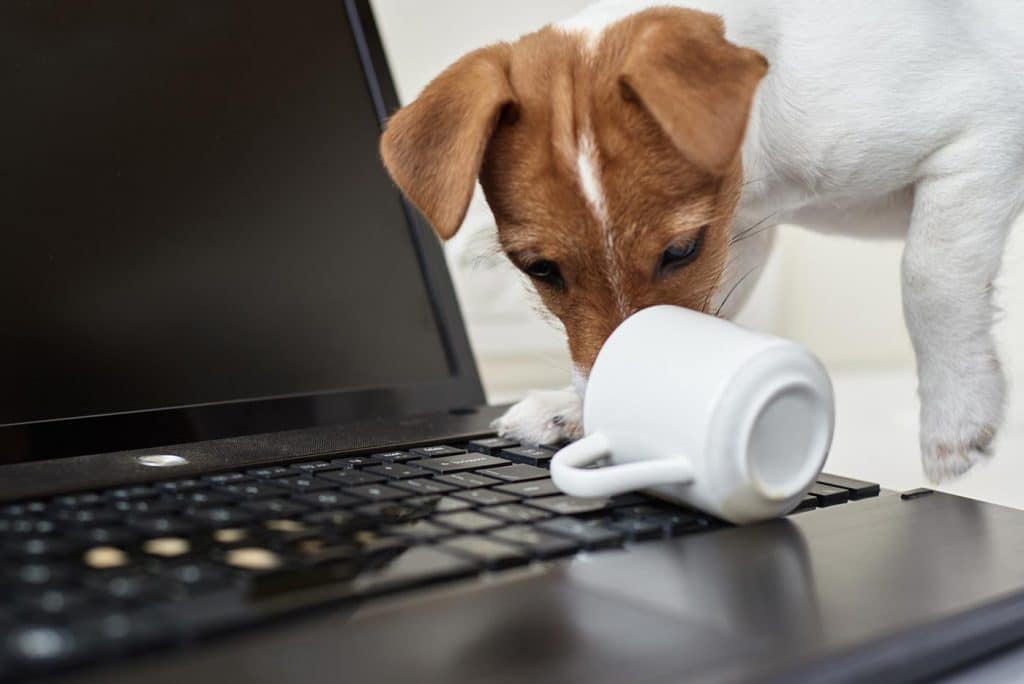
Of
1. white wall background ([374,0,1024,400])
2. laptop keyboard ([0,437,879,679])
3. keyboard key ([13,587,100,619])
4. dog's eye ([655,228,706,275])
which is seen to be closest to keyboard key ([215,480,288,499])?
laptop keyboard ([0,437,879,679])

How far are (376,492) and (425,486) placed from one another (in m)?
0.04

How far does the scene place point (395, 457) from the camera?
0.88 m

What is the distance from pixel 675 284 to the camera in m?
1.07

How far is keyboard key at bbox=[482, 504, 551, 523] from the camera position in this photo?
0.65m

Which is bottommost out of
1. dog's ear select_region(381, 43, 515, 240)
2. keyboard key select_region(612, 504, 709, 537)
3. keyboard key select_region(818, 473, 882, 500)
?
Result: keyboard key select_region(818, 473, 882, 500)

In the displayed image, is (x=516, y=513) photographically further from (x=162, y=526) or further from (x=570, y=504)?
(x=162, y=526)

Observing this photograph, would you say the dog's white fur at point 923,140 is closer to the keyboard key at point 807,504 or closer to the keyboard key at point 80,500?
the keyboard key at point 807,504

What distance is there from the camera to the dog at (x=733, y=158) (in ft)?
3.33

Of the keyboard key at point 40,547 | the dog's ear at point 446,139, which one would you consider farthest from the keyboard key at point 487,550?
the dog's ear at point 446,139

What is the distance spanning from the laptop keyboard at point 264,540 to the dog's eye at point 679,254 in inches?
12.3

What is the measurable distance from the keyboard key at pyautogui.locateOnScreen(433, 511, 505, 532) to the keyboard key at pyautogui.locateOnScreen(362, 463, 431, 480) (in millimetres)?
132

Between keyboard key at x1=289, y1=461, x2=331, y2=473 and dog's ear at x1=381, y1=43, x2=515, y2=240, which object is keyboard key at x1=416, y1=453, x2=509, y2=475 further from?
dog's ear at x1=381, y1=43, x2=515, y2=240

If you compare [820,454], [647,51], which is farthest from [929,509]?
[647,51]

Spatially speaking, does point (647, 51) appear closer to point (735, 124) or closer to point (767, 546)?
point (735, 124)
